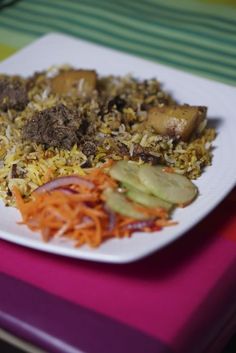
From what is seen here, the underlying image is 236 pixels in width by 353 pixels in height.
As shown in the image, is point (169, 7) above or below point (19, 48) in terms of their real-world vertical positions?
above

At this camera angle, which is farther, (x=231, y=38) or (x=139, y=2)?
(x=139, y=2)

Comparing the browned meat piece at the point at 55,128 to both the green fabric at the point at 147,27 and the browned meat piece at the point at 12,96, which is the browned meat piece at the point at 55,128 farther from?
the green fabric at the point at 147,27

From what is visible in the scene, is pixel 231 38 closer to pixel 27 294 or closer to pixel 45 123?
pixel 45 123

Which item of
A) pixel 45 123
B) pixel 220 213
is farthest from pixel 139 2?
pixel 220 213

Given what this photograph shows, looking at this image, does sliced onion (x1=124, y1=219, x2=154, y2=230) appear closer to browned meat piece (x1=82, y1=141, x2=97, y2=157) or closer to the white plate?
the white plate

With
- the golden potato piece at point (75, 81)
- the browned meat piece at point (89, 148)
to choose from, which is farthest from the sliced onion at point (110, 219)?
the golden potato piece at point (75, 81)

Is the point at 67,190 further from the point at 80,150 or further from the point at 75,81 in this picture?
the point at 75,81

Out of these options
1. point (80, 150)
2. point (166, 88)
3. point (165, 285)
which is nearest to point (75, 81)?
point (166, 88)
